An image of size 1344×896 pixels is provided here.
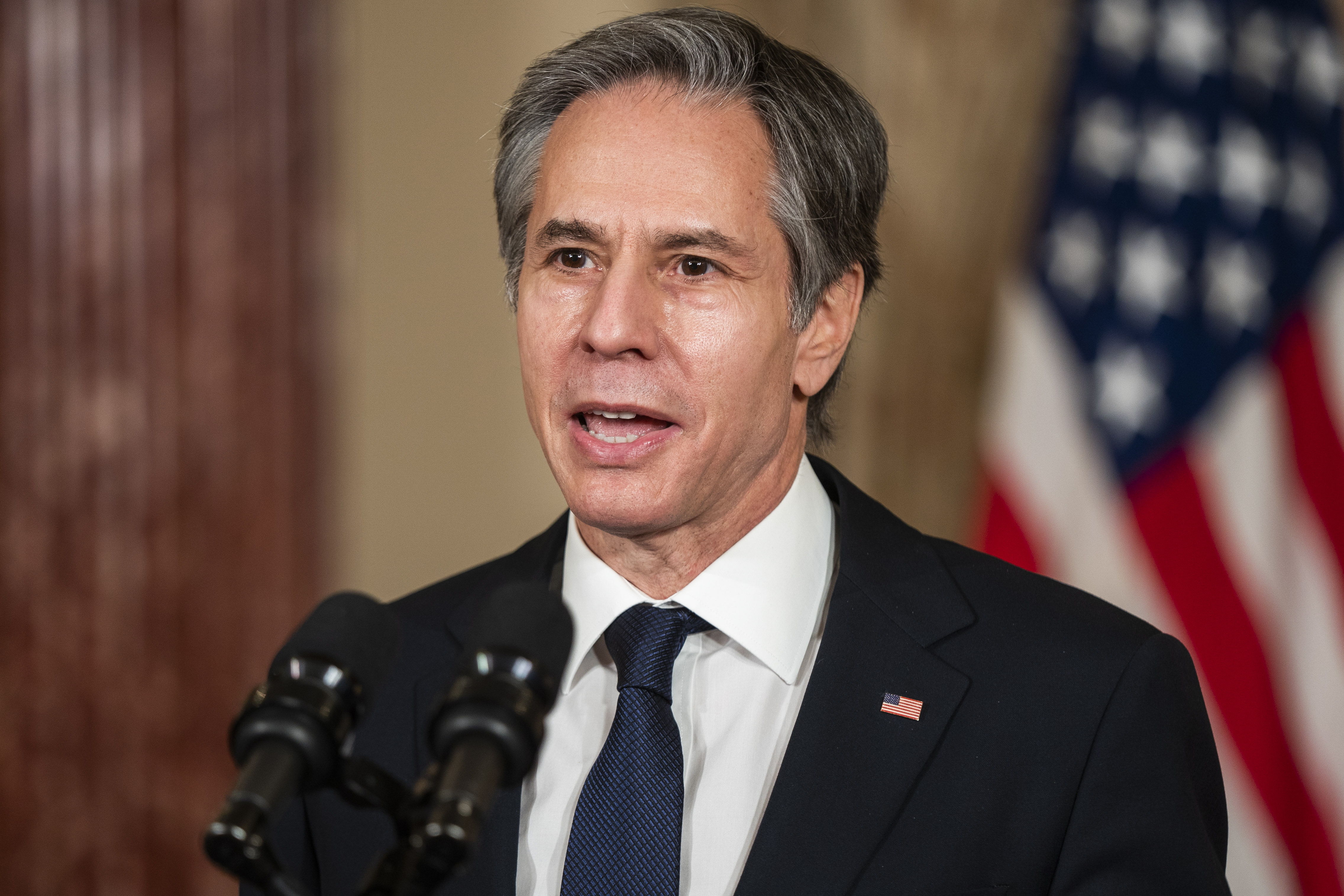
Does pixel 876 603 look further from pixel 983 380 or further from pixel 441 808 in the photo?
pixel 983 380

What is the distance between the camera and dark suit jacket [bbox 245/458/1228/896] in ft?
4.49

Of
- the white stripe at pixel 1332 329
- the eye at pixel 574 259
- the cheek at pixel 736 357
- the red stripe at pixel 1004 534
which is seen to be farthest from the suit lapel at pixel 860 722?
the white stripe at pixel 1332 329

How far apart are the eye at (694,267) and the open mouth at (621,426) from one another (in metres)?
0.17

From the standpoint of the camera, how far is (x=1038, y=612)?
1551 mm

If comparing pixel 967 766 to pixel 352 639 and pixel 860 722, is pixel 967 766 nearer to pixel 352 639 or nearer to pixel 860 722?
pixel 860 722

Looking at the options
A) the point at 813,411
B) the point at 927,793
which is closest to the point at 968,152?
the point at 813,411

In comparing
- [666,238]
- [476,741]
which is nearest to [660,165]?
[666,238]

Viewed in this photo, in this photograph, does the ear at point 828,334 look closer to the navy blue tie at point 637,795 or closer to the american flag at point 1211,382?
the navy blue tie at point 637,795

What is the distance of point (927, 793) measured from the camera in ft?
4.66

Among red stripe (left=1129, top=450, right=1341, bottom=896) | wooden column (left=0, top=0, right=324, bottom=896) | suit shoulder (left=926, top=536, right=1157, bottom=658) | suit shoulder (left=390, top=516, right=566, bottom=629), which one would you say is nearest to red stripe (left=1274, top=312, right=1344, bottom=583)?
red stripe (left=1129, top=450, right=1341, bottom=896)

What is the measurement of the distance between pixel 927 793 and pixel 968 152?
79.3 inches

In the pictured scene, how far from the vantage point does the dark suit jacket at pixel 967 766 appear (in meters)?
1.37

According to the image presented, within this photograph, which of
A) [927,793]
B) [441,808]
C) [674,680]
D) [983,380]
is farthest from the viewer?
[983,380]

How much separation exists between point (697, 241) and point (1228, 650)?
1721 millimetres
